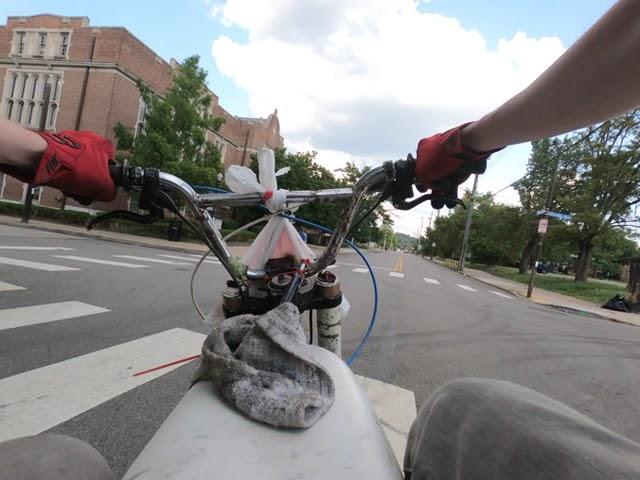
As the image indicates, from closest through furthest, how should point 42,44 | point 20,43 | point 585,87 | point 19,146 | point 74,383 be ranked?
1. point 585,87
2. point 19,146
3. point 74,383
4. point 42,44
5. point 20,43

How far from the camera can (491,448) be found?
0.63 m

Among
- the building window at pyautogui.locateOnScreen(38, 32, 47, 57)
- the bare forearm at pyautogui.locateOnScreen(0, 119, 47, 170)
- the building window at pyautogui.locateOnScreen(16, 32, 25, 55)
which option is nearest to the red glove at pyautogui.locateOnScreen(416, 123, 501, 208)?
the bare forearm at pyautogui.locateOnScreen(0, 119, 47, 170)

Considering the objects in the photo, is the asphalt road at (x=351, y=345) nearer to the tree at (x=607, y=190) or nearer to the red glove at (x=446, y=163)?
the red glove at (x=446, y=163)

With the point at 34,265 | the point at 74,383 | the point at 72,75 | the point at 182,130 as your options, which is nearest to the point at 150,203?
the point at 74,383

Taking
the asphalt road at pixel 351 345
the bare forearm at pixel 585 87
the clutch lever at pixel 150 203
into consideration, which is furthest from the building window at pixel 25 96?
the bare forearm at pixel 585 87

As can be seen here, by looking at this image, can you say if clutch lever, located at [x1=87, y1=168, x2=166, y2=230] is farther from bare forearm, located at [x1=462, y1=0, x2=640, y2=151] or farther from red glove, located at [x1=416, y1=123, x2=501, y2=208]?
bare forearm, located at [x1=462, y1=0, x2=640, y2=151]

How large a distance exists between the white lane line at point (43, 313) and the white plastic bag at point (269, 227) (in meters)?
3.13

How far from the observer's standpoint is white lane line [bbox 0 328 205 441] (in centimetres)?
198

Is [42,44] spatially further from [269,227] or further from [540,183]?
[540,183]

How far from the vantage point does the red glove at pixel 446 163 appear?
107 cm

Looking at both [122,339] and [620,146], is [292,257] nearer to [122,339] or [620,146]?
[122,339]

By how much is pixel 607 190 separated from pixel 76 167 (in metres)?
27.4

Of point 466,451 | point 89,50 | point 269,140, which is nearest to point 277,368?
point 466,451

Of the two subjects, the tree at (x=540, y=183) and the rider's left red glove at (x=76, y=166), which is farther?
the tree at (x=540, y=183)
